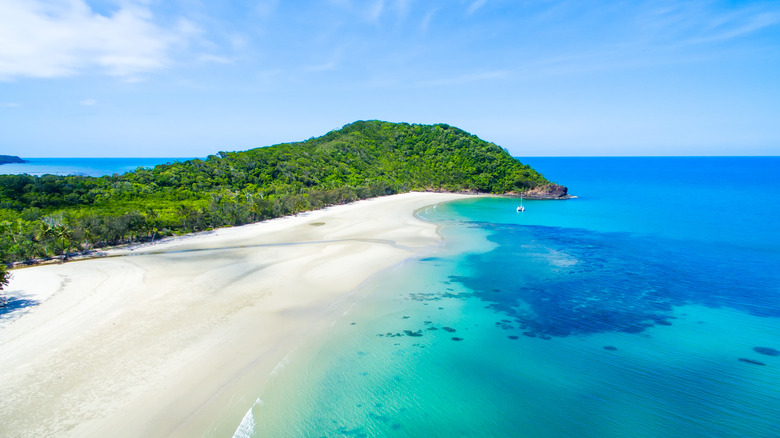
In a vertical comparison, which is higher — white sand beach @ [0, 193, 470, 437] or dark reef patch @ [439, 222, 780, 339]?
white sand beach @ [0, 193, 470, 437]

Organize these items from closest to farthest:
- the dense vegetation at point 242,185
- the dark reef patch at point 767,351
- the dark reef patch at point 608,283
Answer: the dark reef patch at point 767,351
the dark reef patch at point 608,283
the dense vegetation at point 242,185

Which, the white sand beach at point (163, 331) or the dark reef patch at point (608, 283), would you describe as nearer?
the white sand beach at point (163, 331)

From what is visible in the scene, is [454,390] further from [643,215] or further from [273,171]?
[273,171]

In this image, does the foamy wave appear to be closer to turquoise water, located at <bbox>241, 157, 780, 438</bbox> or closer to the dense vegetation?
turquoise water, located at <bbox>241, 157, 780, 438</bbox>

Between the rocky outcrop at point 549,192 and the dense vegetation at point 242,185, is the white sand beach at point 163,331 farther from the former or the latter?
the rocky outcrop at point 549,192

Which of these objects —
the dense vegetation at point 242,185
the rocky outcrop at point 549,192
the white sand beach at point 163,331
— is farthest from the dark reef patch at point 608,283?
the rocky outcrop at point 549,192

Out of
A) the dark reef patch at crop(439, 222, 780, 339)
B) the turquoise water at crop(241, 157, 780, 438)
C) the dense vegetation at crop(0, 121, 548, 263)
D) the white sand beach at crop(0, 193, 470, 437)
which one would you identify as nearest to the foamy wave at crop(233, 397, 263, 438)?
the turquoise water at crop(241, 157, 780, 438)
